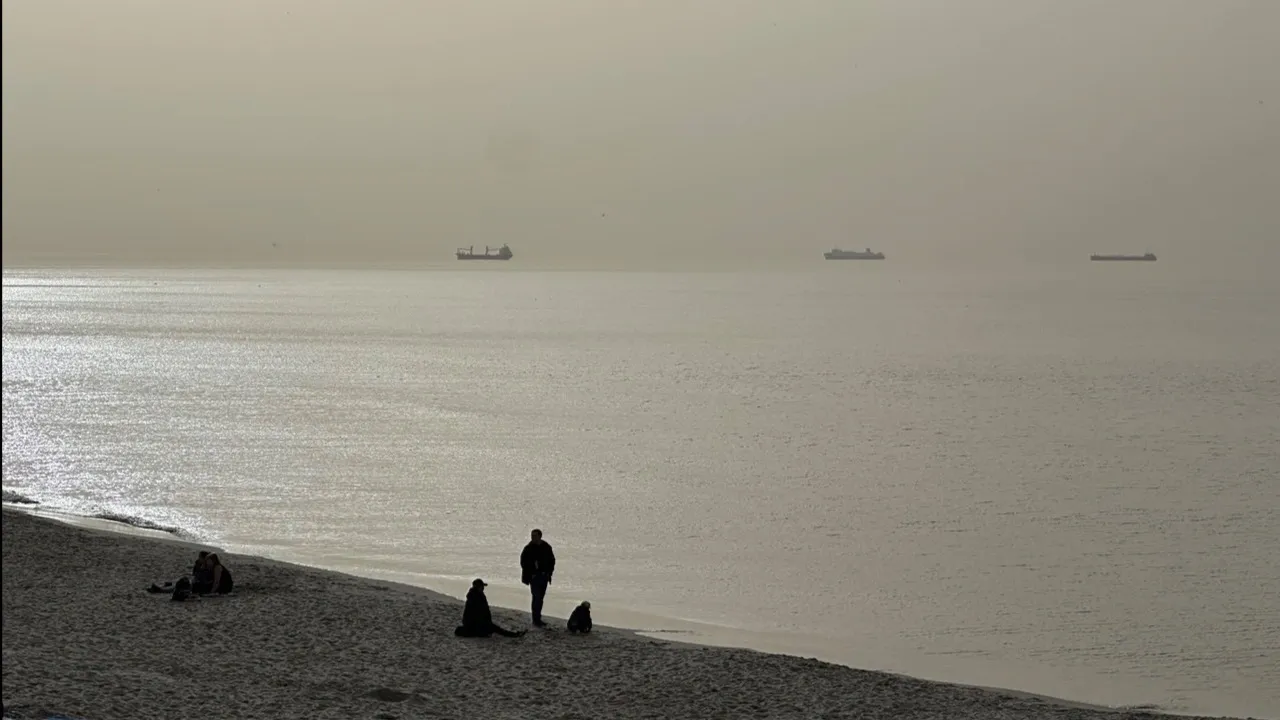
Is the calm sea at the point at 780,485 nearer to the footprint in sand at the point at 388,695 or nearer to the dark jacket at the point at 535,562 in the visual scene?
the dark jacket at the point at 535,562

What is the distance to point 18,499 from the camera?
96.2 ft

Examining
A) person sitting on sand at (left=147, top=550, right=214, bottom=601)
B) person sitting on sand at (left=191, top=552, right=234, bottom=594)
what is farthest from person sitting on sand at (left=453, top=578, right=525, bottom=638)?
person sitting on sand at (left=147, top=550, right=214, bottom=601)

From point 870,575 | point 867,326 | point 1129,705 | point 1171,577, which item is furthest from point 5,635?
point 867,326

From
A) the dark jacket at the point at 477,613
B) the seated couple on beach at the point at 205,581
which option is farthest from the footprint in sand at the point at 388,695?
the seated couple on beach at the point at 205,581

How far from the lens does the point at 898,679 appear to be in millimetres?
16031

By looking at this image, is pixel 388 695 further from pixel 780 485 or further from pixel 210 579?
pixel 780 485

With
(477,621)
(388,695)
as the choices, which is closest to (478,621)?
(477,621)

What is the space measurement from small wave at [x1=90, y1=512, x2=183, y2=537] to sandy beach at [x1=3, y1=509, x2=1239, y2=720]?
8.36 meters

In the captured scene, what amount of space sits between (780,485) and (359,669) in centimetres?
2389

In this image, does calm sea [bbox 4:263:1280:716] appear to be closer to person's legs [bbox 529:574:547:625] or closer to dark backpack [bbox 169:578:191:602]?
dark backpack [bbox 169:578:191:602]

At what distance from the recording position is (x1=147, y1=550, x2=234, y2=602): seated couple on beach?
1727cm

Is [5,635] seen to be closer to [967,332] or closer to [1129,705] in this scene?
[1129,705]

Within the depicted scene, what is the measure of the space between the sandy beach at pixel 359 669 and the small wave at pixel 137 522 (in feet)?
27.4

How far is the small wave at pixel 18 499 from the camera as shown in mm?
28828
